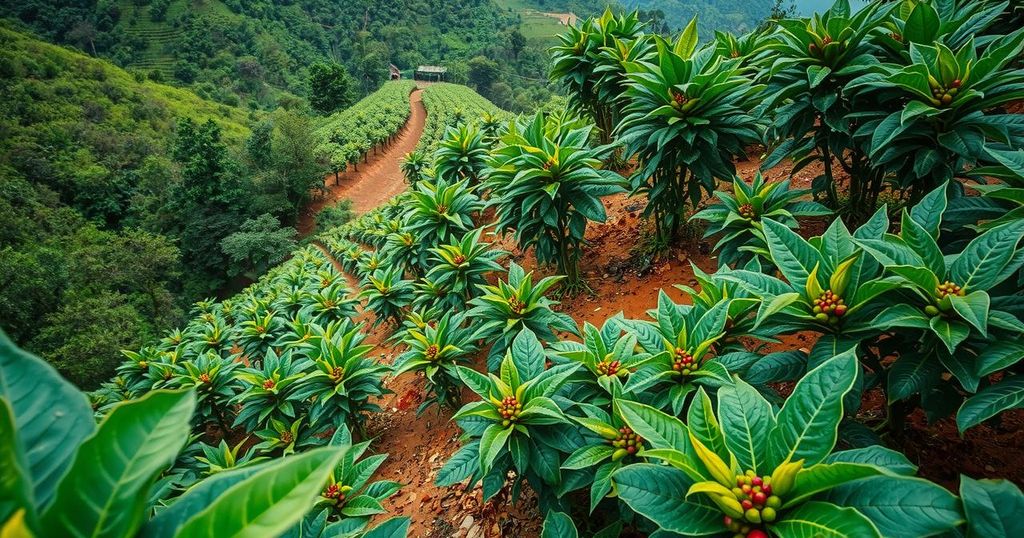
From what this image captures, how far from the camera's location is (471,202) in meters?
4.58

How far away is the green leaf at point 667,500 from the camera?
47.8 inches

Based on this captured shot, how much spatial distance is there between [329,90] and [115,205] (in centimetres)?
1627

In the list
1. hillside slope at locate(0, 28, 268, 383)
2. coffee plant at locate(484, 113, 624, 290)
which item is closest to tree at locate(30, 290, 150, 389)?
hillside slope at locate(0, 28, 268, 383)

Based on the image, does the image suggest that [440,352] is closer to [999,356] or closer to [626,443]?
[626,443]

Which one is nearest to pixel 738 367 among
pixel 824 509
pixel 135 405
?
pixel 824 509

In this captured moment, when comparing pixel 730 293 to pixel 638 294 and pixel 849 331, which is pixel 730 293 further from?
pixel 638 294

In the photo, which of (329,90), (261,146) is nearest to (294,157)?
(261,146)

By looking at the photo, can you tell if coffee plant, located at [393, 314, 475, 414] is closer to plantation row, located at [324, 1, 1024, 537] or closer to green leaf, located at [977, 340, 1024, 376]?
plantation row, located at [324, 1, 1024, 537]

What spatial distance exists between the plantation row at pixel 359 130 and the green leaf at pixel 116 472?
920 inches

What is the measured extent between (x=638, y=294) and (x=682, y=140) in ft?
4.77

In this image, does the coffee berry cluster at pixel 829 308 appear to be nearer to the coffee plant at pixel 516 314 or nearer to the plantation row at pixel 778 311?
the plantation row at pixel 778 311

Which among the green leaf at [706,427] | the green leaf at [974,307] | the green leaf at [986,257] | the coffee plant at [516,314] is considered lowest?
the coffee plant at [516,314]

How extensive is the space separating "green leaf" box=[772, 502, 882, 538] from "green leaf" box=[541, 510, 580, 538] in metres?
0.66

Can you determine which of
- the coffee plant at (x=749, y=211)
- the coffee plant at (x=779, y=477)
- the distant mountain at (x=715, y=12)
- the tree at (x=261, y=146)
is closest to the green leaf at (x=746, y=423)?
the coffee plant at (x=779, y=477)
